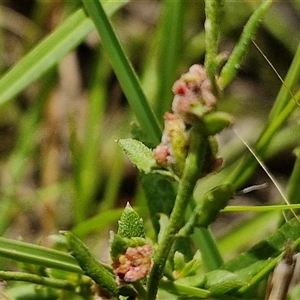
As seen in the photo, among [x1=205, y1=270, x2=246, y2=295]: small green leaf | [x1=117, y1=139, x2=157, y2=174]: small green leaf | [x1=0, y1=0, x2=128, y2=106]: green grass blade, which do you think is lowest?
[x1=205, y1=270, x2=246, y2=295]: small green leaf

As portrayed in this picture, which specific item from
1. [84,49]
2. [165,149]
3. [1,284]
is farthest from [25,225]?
[165,149]

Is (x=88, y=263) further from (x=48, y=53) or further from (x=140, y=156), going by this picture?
(x=48, y=53)

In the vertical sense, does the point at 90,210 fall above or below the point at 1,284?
above

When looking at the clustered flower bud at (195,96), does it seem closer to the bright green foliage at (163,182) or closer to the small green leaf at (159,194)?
the bright green foliage at (163,182)

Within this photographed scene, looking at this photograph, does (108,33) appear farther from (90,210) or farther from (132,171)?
(132,171)

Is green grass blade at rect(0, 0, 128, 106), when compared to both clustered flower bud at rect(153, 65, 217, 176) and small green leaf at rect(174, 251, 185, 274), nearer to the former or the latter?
small green leaf at rect(174, 251, 185, 274)

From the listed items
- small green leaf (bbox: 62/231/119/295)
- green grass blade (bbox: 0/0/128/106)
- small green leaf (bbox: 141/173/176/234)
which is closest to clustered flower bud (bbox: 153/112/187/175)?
small green leaf (bbox: 62/231/119/295)

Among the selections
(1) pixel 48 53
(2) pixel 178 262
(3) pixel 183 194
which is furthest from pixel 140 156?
(1) pixel 48 53

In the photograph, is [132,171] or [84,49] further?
[84,49]
